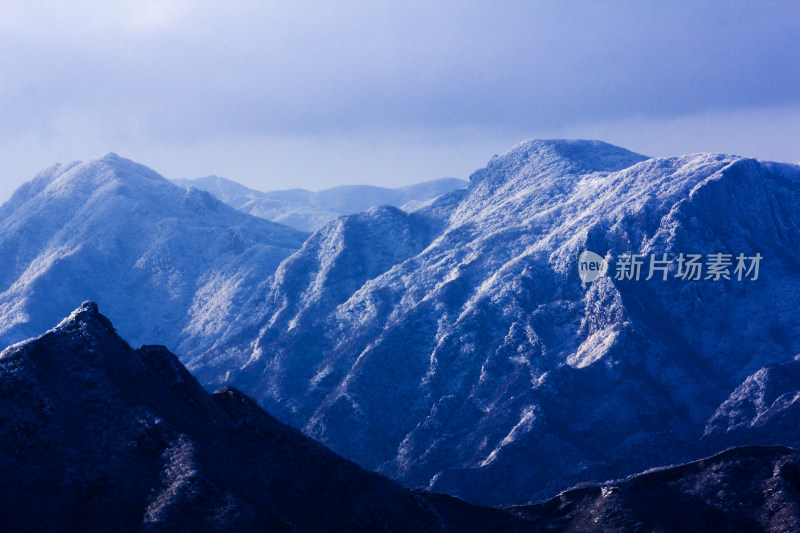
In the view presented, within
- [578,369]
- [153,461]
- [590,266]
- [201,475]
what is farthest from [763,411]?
[153,461]

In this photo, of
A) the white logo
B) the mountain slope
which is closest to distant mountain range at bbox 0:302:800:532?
the mountain slope

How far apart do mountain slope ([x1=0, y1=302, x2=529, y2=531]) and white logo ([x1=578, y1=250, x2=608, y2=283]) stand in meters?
121

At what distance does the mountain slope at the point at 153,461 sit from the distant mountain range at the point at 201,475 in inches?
4.3

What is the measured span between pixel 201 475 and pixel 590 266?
14219 cm

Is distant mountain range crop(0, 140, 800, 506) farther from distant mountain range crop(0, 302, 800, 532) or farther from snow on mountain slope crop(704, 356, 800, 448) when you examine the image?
→ distant mountain range crop(0, 302, 800, 532)

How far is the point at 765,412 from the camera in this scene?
146 meters

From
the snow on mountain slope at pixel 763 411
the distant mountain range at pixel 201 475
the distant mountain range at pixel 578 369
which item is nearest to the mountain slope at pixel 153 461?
the distant mountain range at pixel 201 475

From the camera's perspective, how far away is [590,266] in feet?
622

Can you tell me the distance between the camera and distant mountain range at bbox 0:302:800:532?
57844 mm

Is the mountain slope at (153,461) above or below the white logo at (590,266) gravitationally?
below

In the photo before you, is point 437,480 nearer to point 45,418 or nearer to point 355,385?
point 355,385

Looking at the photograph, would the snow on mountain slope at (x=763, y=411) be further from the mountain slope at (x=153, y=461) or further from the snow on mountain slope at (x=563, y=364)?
the mountain slope at (x=153, y=461)

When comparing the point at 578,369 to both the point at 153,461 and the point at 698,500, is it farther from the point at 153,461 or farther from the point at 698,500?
the point at 153,461

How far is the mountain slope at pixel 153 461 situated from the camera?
188ft
